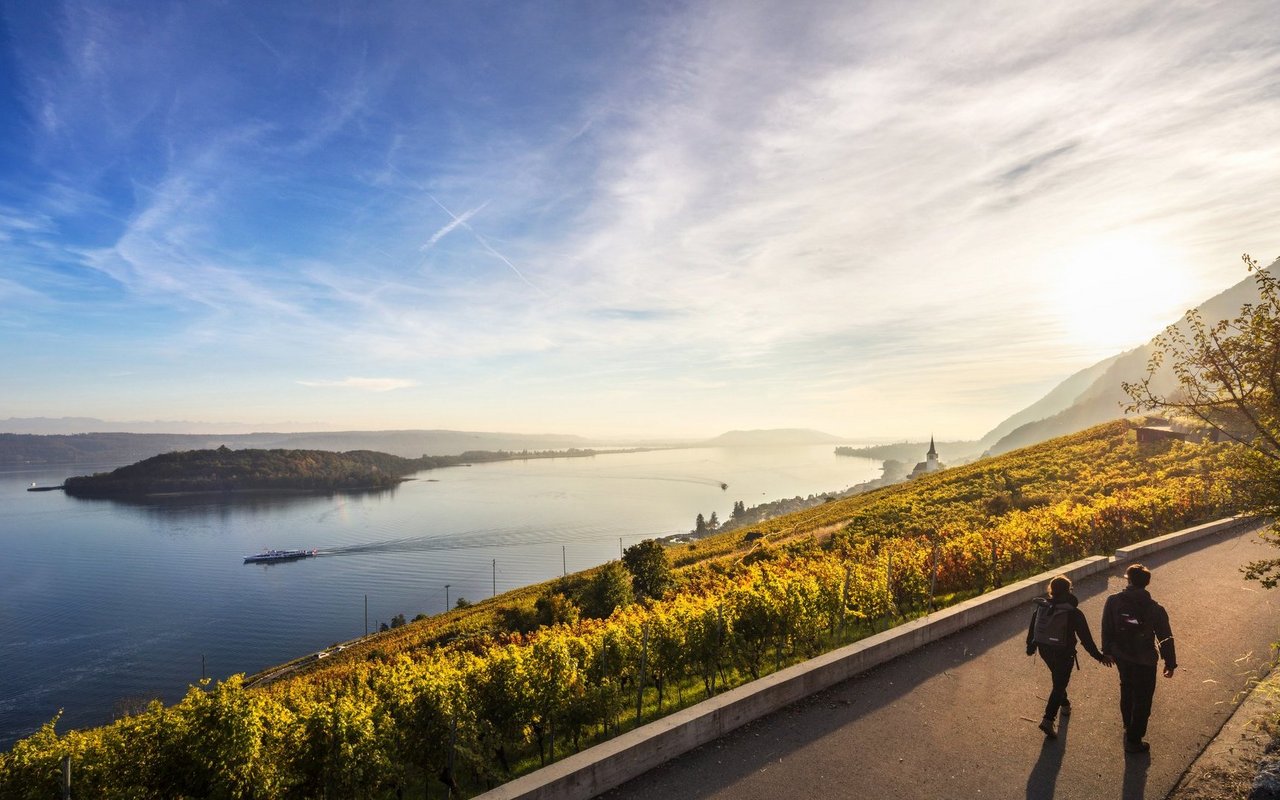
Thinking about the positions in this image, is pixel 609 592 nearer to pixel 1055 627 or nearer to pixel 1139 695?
pixel 1055 627

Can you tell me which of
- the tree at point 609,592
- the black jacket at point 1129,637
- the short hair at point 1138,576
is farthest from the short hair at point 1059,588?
the tree at point 609,592

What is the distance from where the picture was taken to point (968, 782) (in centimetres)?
610

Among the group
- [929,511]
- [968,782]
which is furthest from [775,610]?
[929,511]

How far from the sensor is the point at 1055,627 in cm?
690

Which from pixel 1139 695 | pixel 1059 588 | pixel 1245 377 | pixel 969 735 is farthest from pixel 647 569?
pixel 1245 377

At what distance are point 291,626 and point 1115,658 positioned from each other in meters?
100

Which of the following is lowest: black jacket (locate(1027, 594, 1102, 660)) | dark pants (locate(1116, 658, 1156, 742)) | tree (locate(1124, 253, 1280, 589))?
dark pants (locate(1116, 658, 1156, 742))

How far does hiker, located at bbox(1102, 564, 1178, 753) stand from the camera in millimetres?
6426

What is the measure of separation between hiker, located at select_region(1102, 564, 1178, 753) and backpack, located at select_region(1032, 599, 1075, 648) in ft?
1.17

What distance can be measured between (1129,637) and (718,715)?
4.79 meters

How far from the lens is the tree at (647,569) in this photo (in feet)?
86.6

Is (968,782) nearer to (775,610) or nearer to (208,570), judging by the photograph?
(775,610)

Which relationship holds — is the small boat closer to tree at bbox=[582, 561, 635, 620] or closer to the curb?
tree at bbox=[582, 561, 635, 620]

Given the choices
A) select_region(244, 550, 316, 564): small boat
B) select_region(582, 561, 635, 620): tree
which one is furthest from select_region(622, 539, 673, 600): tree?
select_region(244, 550, 316, 564): small boat
